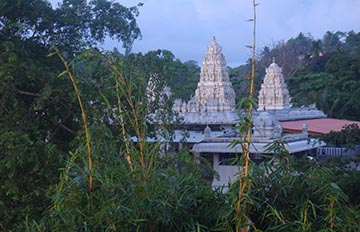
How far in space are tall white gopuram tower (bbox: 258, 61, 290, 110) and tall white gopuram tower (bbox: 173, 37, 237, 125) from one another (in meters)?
3.78

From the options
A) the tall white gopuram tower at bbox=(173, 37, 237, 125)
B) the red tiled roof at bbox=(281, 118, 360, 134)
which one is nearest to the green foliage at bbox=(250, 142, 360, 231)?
the red tiled roof at bbox=(281, 118, 360, 134)

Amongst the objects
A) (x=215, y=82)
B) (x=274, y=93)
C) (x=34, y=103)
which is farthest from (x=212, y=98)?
(x=34, y=103)

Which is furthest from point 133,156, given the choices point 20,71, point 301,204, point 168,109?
point 168,109

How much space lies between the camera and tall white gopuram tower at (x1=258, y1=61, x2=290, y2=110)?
2314cm

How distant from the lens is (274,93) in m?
23.4

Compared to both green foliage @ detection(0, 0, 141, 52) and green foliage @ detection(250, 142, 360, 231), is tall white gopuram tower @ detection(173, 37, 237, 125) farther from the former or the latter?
green foliage @ detection(250, 142, 360, 231)

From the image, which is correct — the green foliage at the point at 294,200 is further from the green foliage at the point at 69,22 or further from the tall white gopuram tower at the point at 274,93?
the tall white gopuram tower at the point at 274,93

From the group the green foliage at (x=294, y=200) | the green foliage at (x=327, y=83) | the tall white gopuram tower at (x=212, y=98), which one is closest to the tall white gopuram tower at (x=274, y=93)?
the green foliage at (x=327, y=83)

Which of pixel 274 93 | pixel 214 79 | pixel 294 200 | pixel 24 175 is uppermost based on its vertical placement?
pixel 214 79

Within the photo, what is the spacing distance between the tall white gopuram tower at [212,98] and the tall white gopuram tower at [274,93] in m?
3.78

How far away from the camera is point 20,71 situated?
6.36 m

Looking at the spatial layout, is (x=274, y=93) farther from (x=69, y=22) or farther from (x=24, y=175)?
(x=24, y=175)

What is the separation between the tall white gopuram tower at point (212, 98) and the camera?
18.0 m

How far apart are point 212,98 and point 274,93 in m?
5.09
